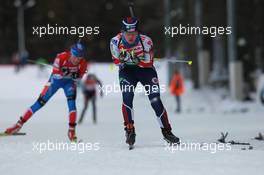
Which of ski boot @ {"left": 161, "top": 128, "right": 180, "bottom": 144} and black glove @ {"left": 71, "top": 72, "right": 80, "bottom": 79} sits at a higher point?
black glove @ {"left": 71, "top": 72, "right": 80, "bottom": 79}

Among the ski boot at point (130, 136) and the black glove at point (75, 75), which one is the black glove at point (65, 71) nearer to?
the black glove at point (75, 75)

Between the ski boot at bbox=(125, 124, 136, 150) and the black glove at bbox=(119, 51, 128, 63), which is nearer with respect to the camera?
the ski boot at bbox=(125, 124, 136, 150)

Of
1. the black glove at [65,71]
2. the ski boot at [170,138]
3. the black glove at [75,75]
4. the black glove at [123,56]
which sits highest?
the black glove at [123,56]

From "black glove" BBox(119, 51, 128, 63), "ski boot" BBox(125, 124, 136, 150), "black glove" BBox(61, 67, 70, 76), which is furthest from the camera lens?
"black glove" BBox(61, 67, 70, 76)

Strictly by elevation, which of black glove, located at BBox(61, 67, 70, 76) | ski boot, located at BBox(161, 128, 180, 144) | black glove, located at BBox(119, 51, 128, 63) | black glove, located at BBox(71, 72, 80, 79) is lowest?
ski boot, located at BBox(161, 128, 180, 144)

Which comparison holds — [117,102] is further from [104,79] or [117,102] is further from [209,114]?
[104,79]

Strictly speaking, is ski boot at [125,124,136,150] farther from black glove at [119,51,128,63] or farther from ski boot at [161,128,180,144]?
black glove at [119,51,128,63]

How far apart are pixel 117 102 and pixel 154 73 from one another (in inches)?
887

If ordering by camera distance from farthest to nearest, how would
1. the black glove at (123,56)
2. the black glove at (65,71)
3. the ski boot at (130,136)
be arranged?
the black glove at (65,71)
the black glove at (123,56)
the ski boot at (130,136)

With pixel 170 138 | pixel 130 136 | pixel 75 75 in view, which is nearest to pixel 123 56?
pixel 130 136

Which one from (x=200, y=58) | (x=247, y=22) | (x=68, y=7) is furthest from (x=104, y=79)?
(x=68, y=7)

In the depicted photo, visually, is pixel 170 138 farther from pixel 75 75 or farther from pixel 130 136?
pixel 75 75

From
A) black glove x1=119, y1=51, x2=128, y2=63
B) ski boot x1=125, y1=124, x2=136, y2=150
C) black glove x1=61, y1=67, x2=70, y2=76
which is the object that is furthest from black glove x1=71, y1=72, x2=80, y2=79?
ski boot x1=125, y1=124, x2=136, y2=150

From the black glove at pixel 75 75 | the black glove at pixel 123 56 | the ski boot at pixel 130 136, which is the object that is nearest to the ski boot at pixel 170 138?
the ski boot at pixel 130 136
